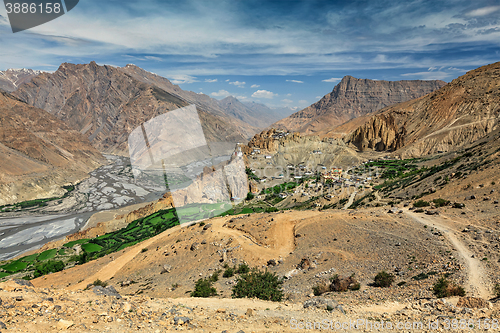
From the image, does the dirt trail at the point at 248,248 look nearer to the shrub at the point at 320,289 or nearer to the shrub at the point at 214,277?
the shrub at the point at 214,277

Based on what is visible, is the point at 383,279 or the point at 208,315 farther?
the point at 383,279

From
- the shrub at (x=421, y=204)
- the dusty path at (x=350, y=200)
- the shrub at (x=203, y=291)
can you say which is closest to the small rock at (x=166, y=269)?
the shrub at (x=203, y=291)

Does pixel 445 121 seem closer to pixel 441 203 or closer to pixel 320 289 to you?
pixel 441 203

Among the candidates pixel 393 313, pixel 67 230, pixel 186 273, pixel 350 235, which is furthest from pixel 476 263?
pixel 67 230

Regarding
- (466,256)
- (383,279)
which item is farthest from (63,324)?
(466,256)

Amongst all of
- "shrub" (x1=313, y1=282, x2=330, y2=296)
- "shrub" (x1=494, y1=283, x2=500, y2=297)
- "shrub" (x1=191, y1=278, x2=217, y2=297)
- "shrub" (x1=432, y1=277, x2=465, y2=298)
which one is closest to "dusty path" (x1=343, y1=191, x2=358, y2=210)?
"shrub" (x1=313, y1=282, x2=330, y2=296)

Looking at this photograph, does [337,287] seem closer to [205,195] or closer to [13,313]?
[13,313]

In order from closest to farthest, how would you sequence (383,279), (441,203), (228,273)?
(383,279), (228,273), (441,203)
